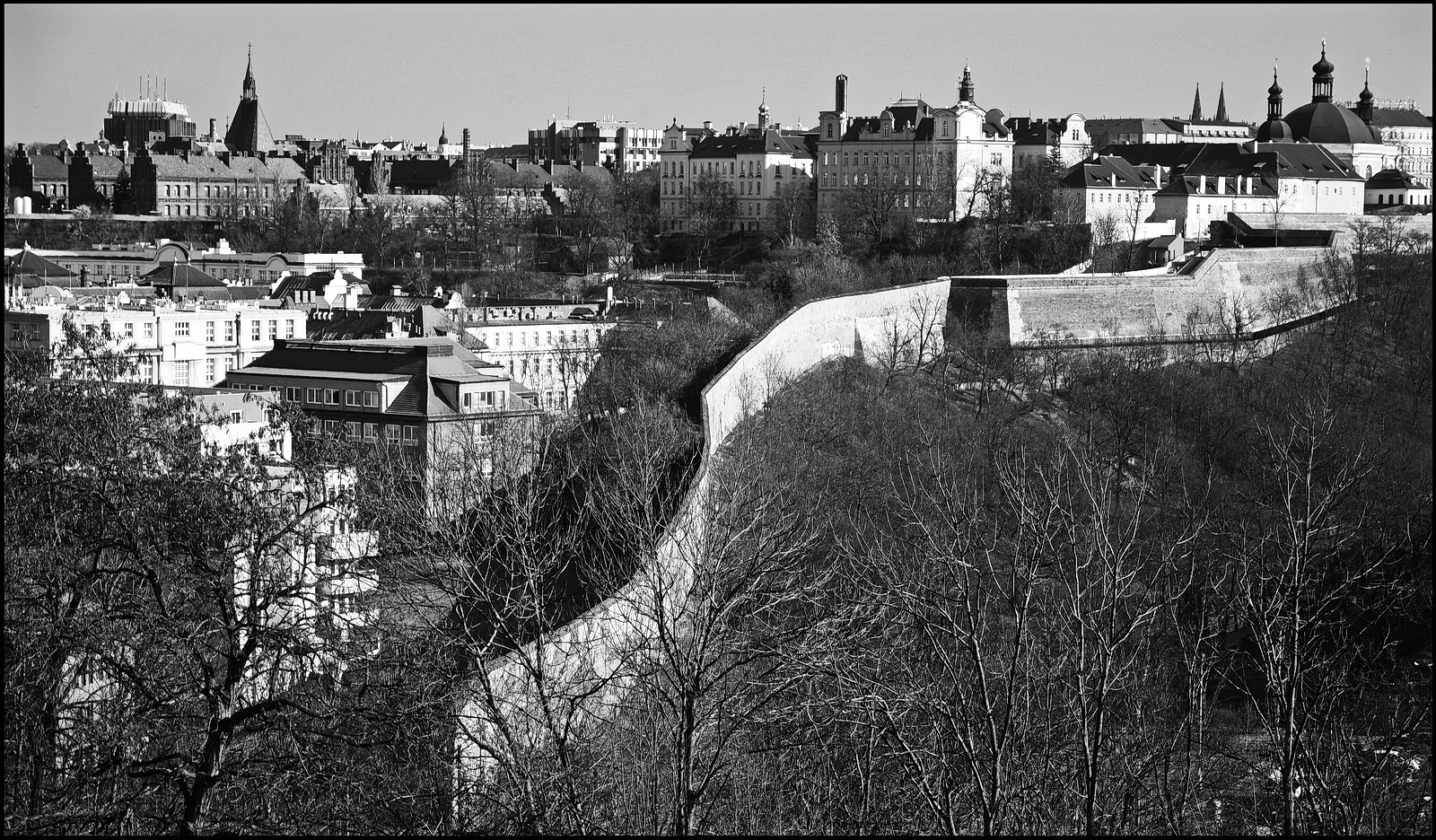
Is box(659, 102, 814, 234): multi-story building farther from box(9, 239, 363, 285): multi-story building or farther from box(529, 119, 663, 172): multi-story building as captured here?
box(529, 119, 663, 172): multi-story building

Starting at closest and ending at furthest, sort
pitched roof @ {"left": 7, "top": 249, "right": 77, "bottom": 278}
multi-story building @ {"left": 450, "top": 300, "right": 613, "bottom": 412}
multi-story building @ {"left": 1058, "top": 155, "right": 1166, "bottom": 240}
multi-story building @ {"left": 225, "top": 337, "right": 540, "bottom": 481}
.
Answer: multi-story building @ {"left": 225, "top": 337, "right": 540, "bottom": 481} → multi-story building @ {"left": 450, "top": 300, "right": 613, "bottom": 412} → pitched roof @ {"left": 7, "top": 249, "right": 77, "bottom": 278} → multi-story building @ {"left": 1058, "top": 155, "right": 1166, "bottom": 240}

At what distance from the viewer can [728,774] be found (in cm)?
1017

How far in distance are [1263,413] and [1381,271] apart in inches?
365

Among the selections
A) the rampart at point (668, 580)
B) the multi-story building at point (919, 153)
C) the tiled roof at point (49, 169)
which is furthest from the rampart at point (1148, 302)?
the tiled roof at point (49, 169)

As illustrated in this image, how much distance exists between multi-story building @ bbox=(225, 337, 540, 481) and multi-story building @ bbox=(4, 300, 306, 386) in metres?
2.21

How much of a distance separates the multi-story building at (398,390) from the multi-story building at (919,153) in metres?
26.2

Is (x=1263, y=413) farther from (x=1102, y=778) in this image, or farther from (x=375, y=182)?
(x=375, y=182)

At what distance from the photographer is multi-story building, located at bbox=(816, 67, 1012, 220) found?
5378 centimetres

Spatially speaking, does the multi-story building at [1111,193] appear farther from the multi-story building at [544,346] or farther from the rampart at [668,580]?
the multi-story building at [544,346]

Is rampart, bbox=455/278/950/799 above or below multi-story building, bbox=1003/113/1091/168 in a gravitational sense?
below

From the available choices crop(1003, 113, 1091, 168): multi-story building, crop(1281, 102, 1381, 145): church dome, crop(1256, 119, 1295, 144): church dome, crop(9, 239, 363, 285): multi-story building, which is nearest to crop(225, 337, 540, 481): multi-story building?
crop(9, 239, 363, 285): multi-story building

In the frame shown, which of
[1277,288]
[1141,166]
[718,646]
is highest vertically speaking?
[1141,166]

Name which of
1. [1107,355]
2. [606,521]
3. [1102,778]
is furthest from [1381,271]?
[1102,778]

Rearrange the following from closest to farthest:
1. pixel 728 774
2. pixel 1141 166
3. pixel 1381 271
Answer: pixel 728 774 < pixel 1381 271 < pixel 1141 166
